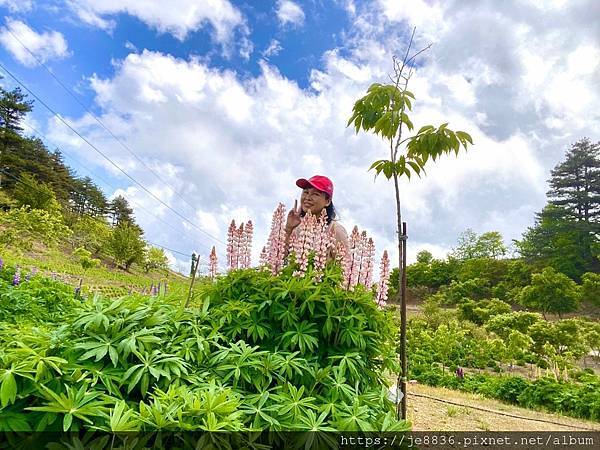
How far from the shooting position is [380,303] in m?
2.31

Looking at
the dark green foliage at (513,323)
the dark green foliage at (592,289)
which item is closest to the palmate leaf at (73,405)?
the dark green foliage at (513,323)

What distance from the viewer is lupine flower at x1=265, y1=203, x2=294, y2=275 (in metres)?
2.26

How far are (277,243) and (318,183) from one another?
1.82ft

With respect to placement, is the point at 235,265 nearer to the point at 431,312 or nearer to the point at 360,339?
the point at 360,339

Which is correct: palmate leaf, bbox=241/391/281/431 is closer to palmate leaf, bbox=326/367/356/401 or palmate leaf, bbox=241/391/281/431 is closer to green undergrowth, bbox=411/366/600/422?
palmate leaf, bbox=326/367/356/401

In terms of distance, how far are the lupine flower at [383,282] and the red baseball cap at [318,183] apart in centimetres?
56

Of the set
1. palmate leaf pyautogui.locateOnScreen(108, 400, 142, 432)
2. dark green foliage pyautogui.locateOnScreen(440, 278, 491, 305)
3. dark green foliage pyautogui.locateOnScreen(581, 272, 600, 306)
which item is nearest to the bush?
palmate leaf pyautogui.locateOnScreen(108, 400, 142, 432)

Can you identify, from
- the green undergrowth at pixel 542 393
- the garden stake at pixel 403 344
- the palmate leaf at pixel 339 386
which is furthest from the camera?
the green undergrowth at pixel 542 393

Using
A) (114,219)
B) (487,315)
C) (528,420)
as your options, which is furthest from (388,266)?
(114,219)

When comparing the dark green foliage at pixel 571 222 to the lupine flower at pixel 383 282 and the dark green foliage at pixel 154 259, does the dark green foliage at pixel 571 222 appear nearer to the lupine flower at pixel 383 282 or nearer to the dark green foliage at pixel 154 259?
the dark green foliage at pixel 154 259

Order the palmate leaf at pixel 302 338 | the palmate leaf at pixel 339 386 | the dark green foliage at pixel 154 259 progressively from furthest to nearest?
the dark green foliage at pixel 154 259 < the palmate leaf at pixel 302 338 < the palmate leaf at pixel 339 386

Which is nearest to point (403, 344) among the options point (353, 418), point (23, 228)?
point (353, 418)

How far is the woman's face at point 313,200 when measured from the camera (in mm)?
2637

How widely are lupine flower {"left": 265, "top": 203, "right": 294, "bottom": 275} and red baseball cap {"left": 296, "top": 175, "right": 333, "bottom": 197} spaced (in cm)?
36
